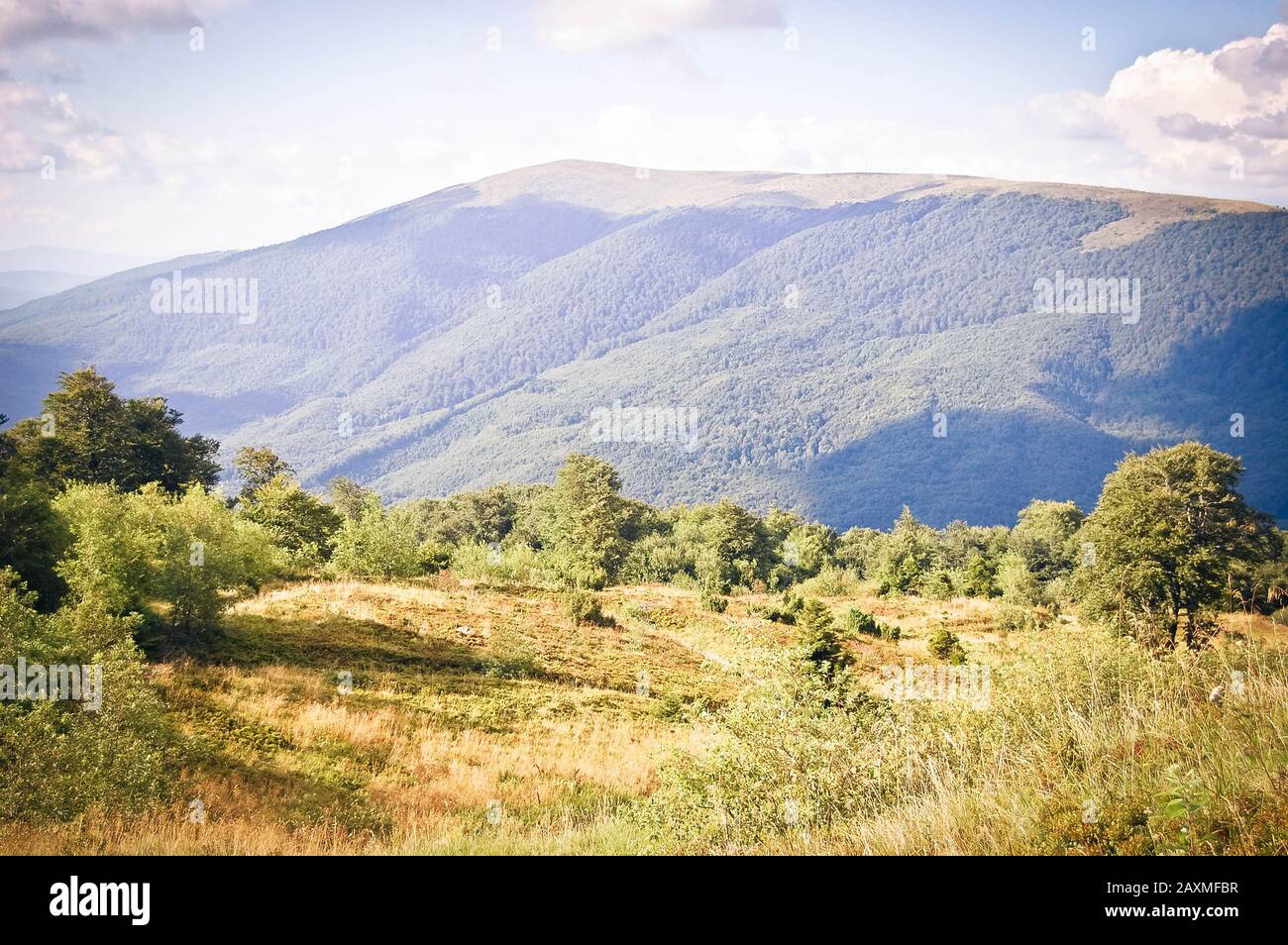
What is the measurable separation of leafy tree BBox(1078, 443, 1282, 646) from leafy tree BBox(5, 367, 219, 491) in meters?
50.0

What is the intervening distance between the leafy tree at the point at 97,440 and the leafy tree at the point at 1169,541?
50.0m

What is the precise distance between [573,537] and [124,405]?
3401 centimetres

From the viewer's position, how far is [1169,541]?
35500mm

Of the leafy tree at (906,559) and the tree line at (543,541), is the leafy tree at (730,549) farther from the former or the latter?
the leafy tree at (906,559)

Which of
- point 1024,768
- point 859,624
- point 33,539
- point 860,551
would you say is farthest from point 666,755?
point 860,551

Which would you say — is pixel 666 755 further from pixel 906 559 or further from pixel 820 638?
pixel 906 559

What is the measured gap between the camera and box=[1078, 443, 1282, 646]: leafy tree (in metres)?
34.3

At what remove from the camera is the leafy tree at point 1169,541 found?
34.3 m

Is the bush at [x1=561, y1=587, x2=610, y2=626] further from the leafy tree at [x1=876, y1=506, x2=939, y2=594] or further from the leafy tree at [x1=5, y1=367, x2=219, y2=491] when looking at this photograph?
the leafy tree at [x1=876, y1=506, x2=939, y2=594]

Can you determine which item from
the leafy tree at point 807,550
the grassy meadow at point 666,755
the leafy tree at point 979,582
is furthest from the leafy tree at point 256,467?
the leafy tree at point 979,582

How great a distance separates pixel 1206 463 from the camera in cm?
4206

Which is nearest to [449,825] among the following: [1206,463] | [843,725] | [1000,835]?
[843,725]
